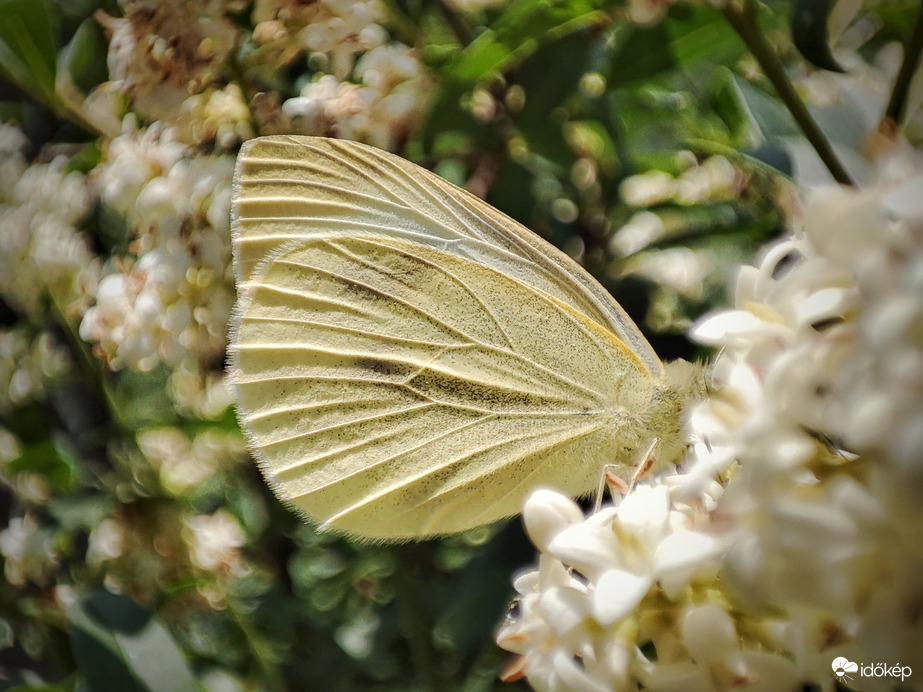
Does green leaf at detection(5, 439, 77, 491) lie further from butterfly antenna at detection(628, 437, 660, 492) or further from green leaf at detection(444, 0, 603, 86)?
butterfly antenna at detection(628, 437, 660, 492)

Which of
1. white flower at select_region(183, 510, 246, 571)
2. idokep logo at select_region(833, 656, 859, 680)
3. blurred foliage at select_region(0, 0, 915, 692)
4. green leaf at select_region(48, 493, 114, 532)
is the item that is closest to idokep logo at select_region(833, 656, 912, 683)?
idokep logo at select_region(833, 656, 859, 680)

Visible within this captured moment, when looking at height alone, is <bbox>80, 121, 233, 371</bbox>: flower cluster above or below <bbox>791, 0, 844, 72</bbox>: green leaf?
below

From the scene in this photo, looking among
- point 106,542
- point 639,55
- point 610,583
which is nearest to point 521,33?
point 639,55

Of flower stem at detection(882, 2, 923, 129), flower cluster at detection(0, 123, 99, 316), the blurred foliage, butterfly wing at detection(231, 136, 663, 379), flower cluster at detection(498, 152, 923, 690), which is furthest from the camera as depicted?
flower cluster at detection(0, 123, 99, 316)

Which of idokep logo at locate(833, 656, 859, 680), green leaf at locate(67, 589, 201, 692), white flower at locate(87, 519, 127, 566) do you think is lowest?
white flower at locate(87, 519, 127, 566)

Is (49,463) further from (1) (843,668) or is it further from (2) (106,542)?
(1) (843,668)

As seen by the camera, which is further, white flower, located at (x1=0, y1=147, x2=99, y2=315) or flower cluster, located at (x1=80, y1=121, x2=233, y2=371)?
white flower, located at (x1=0, y1=147, x2=99, y2=315)

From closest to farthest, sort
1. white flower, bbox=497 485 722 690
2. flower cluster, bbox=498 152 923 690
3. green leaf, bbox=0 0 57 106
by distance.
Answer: flower cluster, bbox=498 152 923 690, white flower, bbox=497 485 722 690, green leaf, bbox=0 0 57 106
